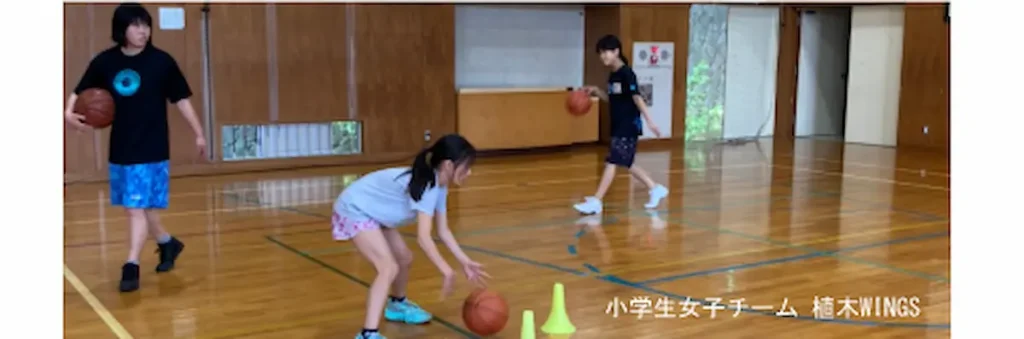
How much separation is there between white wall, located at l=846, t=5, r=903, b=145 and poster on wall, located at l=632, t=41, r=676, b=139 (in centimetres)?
278

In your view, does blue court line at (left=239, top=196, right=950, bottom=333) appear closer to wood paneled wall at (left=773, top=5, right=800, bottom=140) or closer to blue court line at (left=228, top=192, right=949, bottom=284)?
blue court line at (left=228, top=192, right=949, bottom=284)

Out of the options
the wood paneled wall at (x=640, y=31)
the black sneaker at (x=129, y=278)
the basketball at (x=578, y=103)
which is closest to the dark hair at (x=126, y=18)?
the black sneaker at (x=129, y=278)

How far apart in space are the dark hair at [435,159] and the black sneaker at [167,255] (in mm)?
2372

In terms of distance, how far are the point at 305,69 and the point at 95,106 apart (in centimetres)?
580

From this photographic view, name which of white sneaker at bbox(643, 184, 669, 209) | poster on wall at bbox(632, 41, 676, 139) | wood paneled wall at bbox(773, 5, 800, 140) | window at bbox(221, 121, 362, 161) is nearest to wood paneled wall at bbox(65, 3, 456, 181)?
window at bbox(221, 121, 362, 161)

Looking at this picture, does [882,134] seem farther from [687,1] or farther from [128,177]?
[128,177]

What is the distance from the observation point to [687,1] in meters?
13.3

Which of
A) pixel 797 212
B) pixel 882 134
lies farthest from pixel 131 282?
pixel 882 134

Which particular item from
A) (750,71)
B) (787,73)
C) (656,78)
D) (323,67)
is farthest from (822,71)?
(323,67)

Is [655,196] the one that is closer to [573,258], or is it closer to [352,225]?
[573,258]

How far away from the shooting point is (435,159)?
3.50 meters

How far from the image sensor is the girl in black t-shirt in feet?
22.8

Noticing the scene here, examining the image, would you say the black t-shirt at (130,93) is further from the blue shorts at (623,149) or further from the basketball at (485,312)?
the blue shorts at (623,149)

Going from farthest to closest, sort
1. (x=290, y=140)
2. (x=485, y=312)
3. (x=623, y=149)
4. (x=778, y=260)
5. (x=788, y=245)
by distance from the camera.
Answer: (x=290, y=140) → (x=623, y=149) → (x=788, y=245) → (x=778, y=260) → (x=485, y=312)
